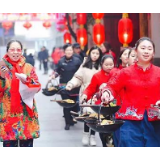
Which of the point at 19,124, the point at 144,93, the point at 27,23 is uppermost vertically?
the point at 27,23

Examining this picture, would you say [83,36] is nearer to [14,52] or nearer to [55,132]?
[55,132]

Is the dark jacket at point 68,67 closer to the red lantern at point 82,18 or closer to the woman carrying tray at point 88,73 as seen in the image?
the woman carrying tray at point 88,73

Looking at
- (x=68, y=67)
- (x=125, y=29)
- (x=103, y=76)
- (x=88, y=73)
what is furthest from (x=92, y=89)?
(x=125, y=29)

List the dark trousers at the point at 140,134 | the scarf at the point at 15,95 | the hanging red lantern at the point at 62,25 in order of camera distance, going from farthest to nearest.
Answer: the hanging red lantern at the point at 62,25
the scarf at the point at 15,95
the dark trousers at the point at 140,134

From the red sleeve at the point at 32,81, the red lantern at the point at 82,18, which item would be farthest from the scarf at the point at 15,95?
the red lantern at the point at 82,18

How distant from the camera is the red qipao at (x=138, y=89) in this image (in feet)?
16.6

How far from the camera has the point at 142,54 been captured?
200 inches

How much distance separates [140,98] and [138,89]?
0.10 m

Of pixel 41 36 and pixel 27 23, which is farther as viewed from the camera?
pixel 41 36

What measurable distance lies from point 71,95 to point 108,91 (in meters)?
4.41

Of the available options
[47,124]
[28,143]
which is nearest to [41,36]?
[47,124]

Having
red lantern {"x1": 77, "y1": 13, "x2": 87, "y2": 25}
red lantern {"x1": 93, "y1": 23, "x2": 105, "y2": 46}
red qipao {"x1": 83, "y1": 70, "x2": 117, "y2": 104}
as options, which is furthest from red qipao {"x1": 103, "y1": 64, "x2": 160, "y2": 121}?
red lantern {"x1": 77, "y1": 13, "x2": 87, "y2": 25}

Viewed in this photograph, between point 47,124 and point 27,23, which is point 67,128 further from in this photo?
point 27,23

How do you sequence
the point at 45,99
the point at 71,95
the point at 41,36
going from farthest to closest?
1. the point at 41,36
2. the point at 45,99
3. the point at 71,95
